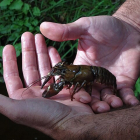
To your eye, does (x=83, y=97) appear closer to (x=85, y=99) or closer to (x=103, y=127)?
(x=85, y=99)

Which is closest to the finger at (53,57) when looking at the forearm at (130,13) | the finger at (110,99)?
the finger at (110,99)

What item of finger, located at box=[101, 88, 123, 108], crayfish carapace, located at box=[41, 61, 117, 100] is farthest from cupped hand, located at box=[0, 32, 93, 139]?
finger, located at box=[101, 88, 123, 108]

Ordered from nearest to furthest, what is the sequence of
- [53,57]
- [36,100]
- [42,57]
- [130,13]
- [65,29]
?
[36,100]
[65,29]
[42,57]
[53,57]
[130,13]

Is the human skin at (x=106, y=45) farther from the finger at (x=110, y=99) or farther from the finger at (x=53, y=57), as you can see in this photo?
the finger at (x=53, y=57)

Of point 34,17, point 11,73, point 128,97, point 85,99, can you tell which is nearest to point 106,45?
point 128,97

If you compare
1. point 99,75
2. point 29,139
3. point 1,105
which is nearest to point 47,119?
point 1,105

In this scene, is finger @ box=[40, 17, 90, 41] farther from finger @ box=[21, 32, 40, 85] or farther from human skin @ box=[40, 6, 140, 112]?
finger @ box=[21, 32, 40, 85]

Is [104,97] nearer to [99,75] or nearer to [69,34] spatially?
[99,75]
